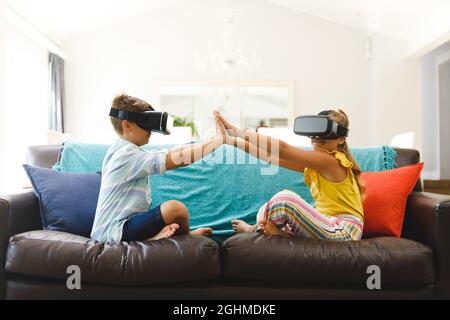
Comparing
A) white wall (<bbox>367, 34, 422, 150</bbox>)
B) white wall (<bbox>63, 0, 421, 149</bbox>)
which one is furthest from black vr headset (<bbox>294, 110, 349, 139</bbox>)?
white wall (<bbox>63, 0, 421, 149</bbox>)

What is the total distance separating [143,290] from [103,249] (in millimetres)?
206

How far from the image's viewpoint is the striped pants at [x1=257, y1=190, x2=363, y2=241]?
1739mm

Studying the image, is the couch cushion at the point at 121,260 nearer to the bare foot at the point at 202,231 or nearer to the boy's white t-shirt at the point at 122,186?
the boy's white t-shirt at the point at 122,186

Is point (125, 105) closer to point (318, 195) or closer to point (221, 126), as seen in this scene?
point (221, 126)

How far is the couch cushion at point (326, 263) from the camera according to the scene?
161cm

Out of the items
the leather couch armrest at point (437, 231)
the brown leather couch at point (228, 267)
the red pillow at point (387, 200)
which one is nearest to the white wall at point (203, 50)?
the red pillow at point (387, 200)

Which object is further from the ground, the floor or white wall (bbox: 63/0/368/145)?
white wall (bbox: 63/0/368/145)

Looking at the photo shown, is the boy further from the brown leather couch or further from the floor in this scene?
the floor

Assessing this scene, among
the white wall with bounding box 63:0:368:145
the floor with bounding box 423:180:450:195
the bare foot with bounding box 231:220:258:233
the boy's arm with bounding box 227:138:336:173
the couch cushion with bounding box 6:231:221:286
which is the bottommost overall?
the floor with bounding box 423:180:450:195

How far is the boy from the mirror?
516cm

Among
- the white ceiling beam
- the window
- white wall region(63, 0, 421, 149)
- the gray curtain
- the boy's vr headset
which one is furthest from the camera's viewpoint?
white wall region(63, 0, 421, 149)

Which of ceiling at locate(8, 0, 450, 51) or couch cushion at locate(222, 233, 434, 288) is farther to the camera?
ceiling at locate(8, 0, 450, 51)

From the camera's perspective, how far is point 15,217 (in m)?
1.81
